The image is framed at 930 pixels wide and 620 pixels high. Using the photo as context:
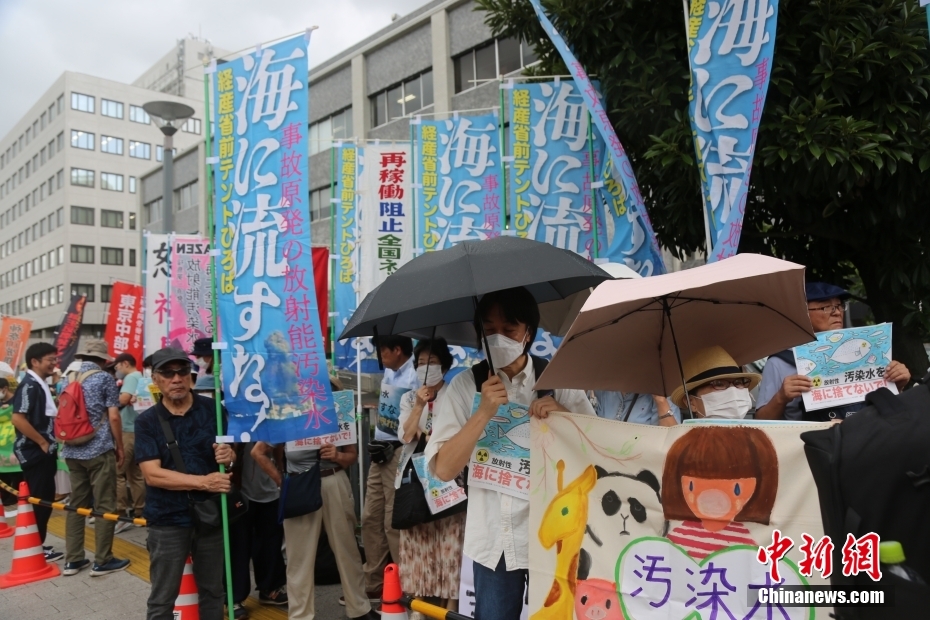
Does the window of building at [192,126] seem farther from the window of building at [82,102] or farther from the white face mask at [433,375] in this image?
the white face mask at [433,375]

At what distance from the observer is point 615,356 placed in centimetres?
316

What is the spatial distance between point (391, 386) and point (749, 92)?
11.6 ft

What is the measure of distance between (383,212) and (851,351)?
20.4 feet

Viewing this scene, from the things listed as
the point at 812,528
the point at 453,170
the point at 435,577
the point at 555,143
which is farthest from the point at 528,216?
the point at 812,528

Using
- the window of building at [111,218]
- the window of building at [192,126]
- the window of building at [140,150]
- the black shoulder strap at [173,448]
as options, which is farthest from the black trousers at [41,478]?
the window of building at [192,126]

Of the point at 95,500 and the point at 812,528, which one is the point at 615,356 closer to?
the point at 812,528

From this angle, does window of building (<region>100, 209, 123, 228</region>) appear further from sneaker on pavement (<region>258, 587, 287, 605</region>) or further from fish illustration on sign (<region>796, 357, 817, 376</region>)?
fish illustration on sign (<region>796, 357, 817, 376</region>)

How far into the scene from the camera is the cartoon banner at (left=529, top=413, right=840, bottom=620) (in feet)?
7.72

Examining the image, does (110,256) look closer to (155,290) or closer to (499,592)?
(155,290)

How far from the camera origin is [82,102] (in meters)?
54.7

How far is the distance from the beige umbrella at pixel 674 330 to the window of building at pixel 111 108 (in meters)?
63.4

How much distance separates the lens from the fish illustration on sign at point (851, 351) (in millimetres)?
3629

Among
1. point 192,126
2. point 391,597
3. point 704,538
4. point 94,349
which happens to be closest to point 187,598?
point 391,597

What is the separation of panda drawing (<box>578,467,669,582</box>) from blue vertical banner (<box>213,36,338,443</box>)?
95.2 inches
